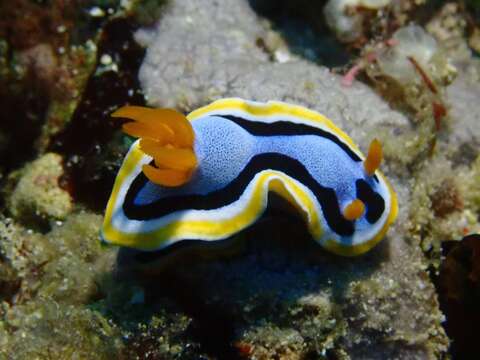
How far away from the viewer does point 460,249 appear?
13.3 feet

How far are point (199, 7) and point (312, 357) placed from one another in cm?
366

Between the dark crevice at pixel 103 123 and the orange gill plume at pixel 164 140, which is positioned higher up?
→ the orange gill plume at pixel 164 140

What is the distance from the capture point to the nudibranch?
3162mm

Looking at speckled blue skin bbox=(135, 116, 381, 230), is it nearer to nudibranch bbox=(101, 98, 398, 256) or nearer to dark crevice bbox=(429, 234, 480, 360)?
nudibranch bbox=(101, 98, 398, 256)

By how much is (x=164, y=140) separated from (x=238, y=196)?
0.63m

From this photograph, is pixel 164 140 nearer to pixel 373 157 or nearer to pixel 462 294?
pixel 373 157

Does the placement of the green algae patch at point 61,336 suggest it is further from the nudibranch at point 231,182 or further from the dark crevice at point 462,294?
the dark crevice at point 462,294

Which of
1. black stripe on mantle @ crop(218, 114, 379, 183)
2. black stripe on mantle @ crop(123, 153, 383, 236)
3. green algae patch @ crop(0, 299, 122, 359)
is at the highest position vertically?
black stripe on mantle @ crop(218, 114, 379, 183)

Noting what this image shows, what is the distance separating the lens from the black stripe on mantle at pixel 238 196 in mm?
3373

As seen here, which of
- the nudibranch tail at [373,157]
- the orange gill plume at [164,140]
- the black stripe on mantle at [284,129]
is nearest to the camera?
the orange gill plume at [164,140]

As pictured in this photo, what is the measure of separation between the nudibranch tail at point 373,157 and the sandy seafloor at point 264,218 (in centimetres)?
72

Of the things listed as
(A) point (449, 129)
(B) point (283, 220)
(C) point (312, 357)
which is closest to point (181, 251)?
(B) point (283, 220)

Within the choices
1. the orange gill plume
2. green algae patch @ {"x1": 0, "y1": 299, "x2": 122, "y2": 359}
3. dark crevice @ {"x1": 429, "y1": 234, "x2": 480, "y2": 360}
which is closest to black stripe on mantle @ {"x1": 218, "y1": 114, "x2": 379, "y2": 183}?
the orange gill plume

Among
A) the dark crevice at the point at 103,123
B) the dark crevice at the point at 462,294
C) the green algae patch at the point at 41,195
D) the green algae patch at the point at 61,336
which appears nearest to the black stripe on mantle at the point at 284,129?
the dark crevice at the point at 462,294
